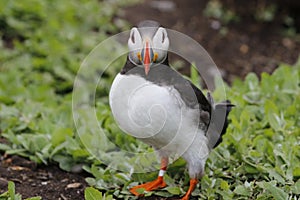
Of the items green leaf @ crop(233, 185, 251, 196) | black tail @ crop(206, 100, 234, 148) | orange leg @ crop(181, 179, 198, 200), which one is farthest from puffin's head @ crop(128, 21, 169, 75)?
green leaf @ crop(233, 185, 251, 196)

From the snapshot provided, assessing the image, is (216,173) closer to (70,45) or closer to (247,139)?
(247,139)

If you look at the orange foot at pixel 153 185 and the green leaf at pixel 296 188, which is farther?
the orange foot at pixel 153 185

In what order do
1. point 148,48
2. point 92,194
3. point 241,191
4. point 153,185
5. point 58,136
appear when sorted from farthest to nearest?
point 58,136
point 153,185
point 241,191
point 92,194
point 148,48

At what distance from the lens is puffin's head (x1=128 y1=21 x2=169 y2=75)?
283 centimetres

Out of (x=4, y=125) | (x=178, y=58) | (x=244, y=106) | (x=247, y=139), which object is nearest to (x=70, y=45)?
(x=178, y=58)

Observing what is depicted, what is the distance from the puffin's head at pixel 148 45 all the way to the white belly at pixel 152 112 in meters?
0.13

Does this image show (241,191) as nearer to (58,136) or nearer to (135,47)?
(135,47)

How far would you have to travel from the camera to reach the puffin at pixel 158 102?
2.89 meters

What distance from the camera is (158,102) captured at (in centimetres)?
290

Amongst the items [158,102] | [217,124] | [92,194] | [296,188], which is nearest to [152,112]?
[158,102]

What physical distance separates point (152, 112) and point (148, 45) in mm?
334

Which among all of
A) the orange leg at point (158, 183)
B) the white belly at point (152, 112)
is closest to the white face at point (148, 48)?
the white belly at point (152, 112)

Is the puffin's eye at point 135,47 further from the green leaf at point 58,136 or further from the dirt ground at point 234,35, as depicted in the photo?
the dirt ground at point 234,35

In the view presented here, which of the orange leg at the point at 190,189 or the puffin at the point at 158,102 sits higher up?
the puffin at the point at 158,102
